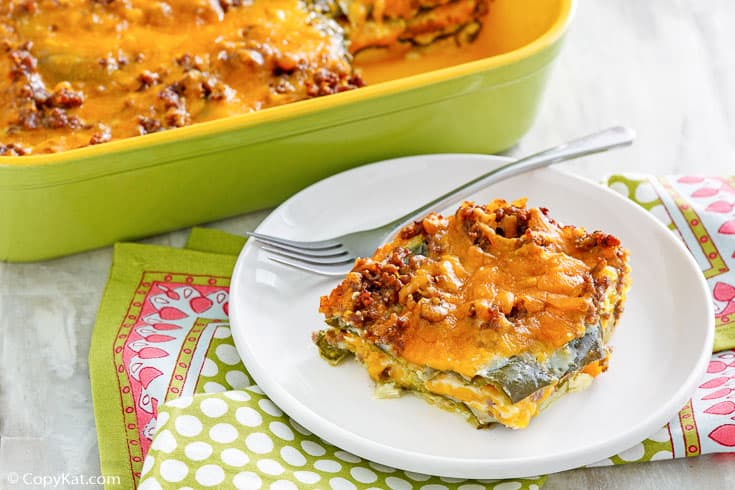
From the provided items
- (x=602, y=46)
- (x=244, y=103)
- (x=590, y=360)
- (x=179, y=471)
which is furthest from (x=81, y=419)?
(x=602, y=46)

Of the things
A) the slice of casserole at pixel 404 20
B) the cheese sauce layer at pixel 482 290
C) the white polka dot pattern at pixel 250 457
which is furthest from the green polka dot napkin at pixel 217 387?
the slice of casserole at pixel 404 20

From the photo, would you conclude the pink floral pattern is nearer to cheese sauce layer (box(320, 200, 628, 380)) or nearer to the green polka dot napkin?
the green polka dot napkin

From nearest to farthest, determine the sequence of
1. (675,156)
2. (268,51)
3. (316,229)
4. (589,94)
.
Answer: (316,229)
(268,51)
(675,156)
(589,94)

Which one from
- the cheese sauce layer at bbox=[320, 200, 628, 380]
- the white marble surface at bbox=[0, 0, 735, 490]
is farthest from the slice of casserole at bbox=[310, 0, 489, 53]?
the cheese sauce layer at bbox=[320, 200, 628, 380]

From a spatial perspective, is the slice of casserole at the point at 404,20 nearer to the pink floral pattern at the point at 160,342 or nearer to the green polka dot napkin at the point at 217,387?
the green polka dot napkin at the point at 217,387

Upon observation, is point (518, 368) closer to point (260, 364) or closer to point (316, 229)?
point (260, 364)
